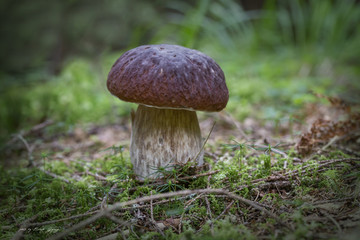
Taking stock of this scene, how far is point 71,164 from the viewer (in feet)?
8.44

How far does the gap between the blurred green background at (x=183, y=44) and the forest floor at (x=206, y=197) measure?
727 mm

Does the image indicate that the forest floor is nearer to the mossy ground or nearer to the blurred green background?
the mossy ground

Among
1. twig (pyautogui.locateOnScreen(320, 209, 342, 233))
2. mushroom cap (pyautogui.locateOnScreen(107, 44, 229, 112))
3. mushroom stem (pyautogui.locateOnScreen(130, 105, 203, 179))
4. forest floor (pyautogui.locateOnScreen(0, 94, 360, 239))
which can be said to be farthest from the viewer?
mushroom stem (pyautogui.locateOnScreen(130, 105, 203, 179))

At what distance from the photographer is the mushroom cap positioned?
1.70 metres

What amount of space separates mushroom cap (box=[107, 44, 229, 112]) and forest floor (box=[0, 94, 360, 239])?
342 mm

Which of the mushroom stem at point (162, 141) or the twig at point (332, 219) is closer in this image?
the twig at point (332, 219)

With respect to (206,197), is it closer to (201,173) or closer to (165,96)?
(201,173)

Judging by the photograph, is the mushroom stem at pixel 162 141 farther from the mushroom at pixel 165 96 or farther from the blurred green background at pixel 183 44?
the blurred green background at pixel 183 44

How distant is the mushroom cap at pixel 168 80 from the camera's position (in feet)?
5.56

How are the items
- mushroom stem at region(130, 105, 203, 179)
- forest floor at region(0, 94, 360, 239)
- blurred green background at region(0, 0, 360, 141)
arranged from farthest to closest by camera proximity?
blurred green background at region(0, 0, 360, 141), mushroom stem at region(130, 105, 203, 179), forest floor at region(0, 94, 360, 239)

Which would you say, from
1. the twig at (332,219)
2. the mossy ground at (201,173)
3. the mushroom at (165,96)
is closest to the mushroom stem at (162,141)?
the mushroom at (165,96)

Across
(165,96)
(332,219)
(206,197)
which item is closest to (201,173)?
(206,197)

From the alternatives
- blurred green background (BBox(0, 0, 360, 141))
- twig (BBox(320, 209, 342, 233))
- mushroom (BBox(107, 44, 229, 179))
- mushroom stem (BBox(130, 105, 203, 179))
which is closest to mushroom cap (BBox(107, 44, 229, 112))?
mushroom (BBox(107, 44, 229, 179))

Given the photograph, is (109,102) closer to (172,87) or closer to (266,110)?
(266,110)
